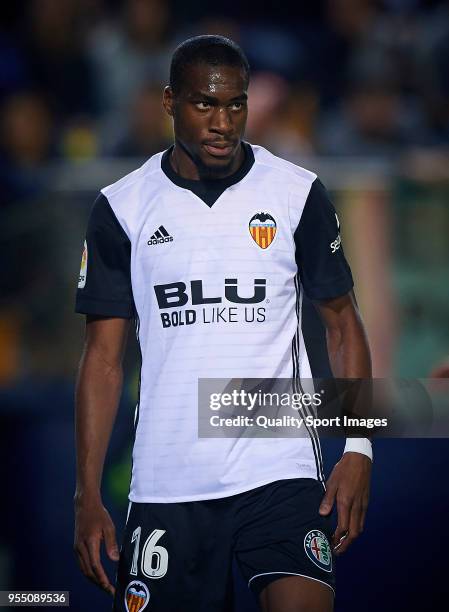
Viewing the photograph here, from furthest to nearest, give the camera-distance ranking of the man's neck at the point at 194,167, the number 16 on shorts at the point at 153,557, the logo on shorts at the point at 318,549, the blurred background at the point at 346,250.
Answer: the blurred background at the point at 346,250 < the man's neck at the point at 194,167 < the number 16 on shorts at the point at 153,557 < the logo on shorts at the point at 318,549

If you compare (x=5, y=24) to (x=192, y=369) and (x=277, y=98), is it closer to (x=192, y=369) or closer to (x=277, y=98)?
(x=277, y=98)

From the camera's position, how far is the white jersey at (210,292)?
372 cm

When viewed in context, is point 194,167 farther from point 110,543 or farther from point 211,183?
point 110,543

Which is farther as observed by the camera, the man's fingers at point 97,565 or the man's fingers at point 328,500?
the man's fingers at point 97,565

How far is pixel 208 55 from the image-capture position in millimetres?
3787

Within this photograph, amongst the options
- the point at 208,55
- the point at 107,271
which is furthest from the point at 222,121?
the point at 107,271

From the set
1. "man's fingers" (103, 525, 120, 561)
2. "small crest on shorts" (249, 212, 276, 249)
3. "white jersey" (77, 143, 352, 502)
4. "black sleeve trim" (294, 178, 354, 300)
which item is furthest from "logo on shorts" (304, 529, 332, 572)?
"small crest on shorts" (249, 212, 276, 249)

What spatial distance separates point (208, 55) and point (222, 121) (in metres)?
0.22

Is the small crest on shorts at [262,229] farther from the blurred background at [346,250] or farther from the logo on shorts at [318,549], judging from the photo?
the blurred background at [346,250]

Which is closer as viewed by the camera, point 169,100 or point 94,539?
point 94,539

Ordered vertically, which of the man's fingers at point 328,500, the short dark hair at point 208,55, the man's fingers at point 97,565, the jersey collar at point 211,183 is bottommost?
the man's fingers at point 97,565

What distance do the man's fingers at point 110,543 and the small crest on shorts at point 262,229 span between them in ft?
3.36

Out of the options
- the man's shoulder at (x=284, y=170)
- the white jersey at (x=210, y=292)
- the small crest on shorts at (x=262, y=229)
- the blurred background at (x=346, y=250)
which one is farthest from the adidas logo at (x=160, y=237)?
the blurred background at (x=346, y=250)

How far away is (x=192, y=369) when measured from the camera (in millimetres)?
3758
